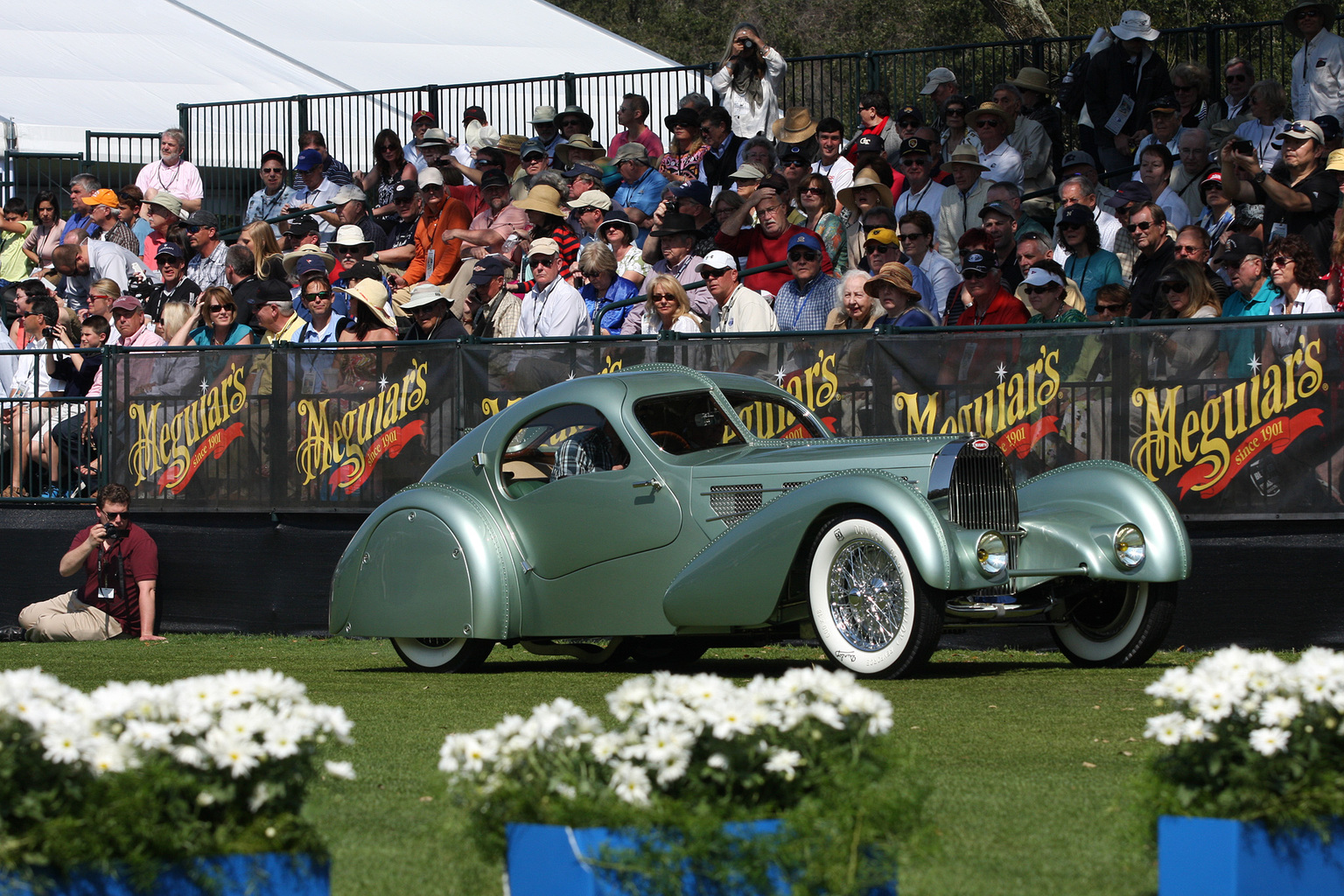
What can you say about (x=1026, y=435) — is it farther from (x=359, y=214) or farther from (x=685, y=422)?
(x=359, y=214)

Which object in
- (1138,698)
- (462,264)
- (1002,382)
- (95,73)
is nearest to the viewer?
(1138,698)

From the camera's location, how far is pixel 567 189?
49.4ft

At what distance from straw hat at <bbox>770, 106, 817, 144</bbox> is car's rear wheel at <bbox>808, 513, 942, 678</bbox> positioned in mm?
8431

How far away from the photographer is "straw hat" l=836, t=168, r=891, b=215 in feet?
43.8

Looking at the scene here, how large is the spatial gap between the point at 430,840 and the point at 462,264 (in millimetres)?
10701

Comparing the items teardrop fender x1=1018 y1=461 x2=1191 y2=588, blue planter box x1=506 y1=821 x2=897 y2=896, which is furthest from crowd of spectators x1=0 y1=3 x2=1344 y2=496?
blue planter box x1=506 y1=821 x2=897 y2=896

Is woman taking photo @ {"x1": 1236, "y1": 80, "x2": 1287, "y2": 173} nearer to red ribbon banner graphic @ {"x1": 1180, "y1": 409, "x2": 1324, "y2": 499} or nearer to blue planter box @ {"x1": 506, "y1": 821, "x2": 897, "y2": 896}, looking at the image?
red ribbon banner graphic @ {"x1": 1180, "y1": 409, "x2": 1324, "y2": 499}

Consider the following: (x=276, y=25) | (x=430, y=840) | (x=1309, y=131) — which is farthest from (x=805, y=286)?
(x=276, y=25)

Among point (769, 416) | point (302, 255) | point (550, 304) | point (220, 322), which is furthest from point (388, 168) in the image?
point (769, 416)

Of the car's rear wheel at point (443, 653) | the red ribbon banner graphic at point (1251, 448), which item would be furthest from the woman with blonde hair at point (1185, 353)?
the car's rear wheel at point (443, 653)

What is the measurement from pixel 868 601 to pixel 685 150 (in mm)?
8579

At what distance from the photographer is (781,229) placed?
42.3 feet

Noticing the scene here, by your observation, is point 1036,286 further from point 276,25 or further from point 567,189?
point 276,25

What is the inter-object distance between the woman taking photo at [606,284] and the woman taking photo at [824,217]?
157 centimetres
